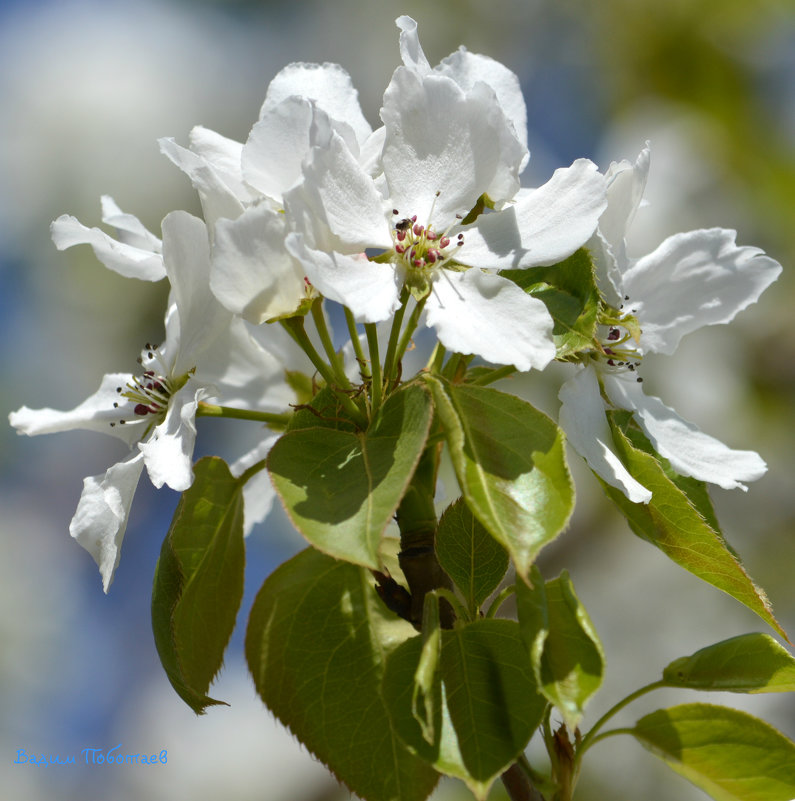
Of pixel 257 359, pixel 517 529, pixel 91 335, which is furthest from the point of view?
pixel 91 335

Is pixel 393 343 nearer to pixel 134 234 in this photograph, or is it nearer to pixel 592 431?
pixel 592 431

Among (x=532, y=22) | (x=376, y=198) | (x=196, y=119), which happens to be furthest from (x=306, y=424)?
(x=532, y=22)

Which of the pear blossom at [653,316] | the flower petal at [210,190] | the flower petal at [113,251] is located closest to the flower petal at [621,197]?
the pear blossom at [653,316]

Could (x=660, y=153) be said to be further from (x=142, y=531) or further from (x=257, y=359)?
(x=257, y=359)

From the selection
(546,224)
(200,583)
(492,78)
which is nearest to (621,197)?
(546,224)

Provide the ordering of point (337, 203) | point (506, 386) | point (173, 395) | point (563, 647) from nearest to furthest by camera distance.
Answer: point (563, 647) → point (337, 203) → point (173, 395) → point (506, 386)

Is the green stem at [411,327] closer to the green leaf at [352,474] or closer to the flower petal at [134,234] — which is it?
the green leaf at [352,474]
